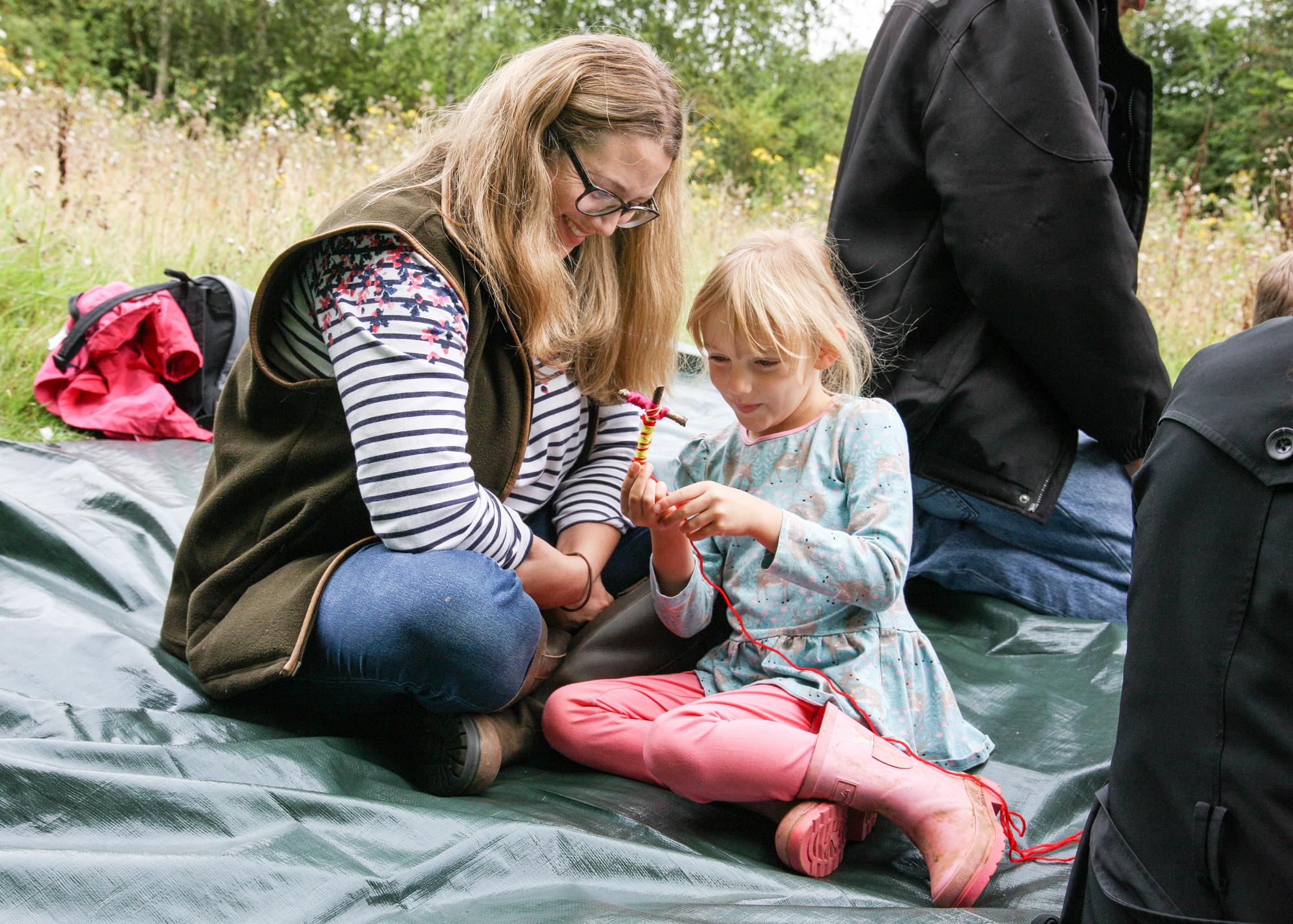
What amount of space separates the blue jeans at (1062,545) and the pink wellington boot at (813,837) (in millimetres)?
915

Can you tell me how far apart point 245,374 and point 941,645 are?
4.61ft

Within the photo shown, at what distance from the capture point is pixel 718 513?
1588mm

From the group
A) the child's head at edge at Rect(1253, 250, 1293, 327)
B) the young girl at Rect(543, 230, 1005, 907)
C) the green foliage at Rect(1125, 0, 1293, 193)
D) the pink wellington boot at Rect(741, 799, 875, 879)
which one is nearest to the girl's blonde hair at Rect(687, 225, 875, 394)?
the young girl at Rect(543, 230, 1005, 907)

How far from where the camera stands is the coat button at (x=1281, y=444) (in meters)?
0.88

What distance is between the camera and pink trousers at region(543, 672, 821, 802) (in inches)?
59.4

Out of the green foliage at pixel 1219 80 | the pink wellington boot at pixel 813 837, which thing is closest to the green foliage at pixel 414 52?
the green foliage at pixel 1219 80

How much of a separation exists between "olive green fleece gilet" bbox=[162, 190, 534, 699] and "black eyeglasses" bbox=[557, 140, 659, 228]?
0.70 ft

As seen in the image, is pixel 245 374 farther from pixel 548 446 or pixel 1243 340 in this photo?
pixel 1243 340

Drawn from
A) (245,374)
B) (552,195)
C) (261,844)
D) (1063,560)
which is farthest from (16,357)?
(1063,560)

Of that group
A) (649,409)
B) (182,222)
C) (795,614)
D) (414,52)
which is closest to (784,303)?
(649,409)

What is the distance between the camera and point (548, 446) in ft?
6.26

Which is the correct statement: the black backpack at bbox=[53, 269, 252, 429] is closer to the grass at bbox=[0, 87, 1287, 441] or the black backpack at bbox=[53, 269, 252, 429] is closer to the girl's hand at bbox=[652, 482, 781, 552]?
the grass at bbox=[0, 87, 1287, 441]

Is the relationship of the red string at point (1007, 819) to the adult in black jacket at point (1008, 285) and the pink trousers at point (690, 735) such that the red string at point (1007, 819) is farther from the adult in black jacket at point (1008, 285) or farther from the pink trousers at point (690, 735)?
the adult in black jacket at point (1008, 285)

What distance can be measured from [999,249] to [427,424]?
1168 millimetres
